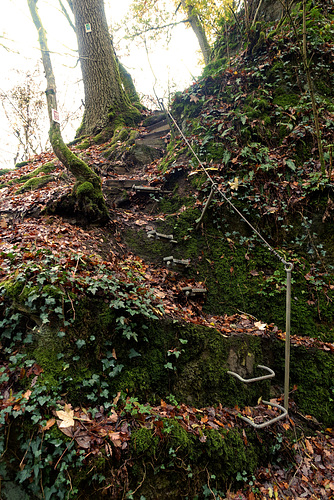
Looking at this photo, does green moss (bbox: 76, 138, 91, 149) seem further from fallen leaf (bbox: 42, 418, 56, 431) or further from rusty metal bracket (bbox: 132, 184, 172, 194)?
fallen leaf (bbox: 42, 418, 56, 431)

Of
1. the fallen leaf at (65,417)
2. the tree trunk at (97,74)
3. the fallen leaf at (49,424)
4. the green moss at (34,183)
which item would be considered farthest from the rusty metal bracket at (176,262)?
the tree trunk at (97,74)

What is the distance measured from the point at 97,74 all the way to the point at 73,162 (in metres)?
6.06

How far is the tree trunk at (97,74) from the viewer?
9.39m

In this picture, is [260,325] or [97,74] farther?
[97,74]

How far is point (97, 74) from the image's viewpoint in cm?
945

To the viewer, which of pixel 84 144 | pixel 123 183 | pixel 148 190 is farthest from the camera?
pixel 84 144

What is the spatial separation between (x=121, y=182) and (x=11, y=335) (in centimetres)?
500

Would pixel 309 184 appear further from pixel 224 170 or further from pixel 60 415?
pixel 60 415

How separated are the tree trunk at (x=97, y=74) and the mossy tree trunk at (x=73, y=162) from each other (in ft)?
11.8

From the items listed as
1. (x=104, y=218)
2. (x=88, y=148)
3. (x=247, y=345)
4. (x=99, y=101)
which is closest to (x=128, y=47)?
(x=99, y=101)

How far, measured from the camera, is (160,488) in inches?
105

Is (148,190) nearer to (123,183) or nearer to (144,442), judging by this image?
(123,183)

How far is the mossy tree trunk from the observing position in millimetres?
5391

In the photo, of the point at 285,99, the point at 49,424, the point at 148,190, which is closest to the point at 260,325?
the point at 49,424
